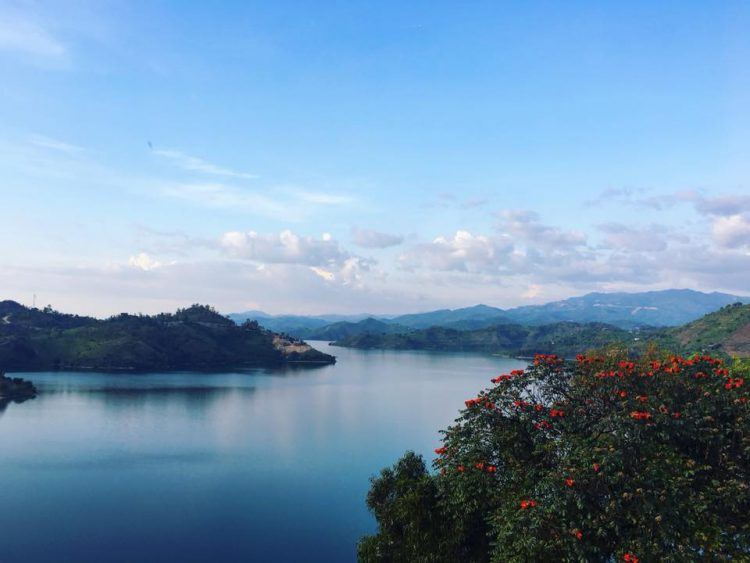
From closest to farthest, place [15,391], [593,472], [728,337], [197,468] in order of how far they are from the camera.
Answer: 1. [593,472]
2. [197,468]
3. [15,391]
4. [728,337]

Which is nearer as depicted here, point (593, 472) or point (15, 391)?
point (593, 472)

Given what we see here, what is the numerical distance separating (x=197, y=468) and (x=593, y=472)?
185 feet

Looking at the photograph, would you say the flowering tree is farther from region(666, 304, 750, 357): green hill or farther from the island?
region(666, 304, 750, 357): green hill

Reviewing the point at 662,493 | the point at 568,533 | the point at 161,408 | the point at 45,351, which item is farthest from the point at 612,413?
the point at 45,351

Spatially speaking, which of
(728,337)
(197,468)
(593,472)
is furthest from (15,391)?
(728,337)

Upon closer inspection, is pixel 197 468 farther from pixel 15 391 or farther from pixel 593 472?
→ pixel 15 391

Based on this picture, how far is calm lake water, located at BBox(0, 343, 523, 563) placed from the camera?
41969 millimetres

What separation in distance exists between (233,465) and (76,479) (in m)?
17.0

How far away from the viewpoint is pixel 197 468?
6384 centimetres

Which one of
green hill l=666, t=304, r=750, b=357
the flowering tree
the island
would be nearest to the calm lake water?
the island

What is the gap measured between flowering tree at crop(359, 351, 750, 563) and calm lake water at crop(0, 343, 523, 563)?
70.9 feet

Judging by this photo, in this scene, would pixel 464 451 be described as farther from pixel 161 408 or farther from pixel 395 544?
pixel 161 408

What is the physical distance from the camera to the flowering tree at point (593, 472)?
682 inches

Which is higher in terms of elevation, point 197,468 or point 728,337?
point 728,337
